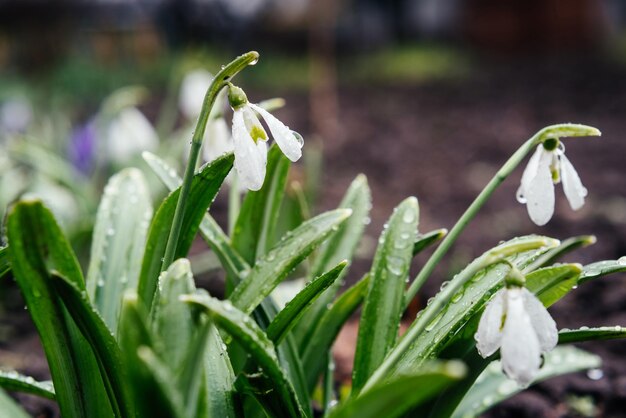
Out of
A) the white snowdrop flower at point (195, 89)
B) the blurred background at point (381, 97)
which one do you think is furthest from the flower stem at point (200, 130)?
the white snowdrop flower at point (195, 89)

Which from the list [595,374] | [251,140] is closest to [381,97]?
[595,374]

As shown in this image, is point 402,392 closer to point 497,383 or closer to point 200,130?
point 200,130

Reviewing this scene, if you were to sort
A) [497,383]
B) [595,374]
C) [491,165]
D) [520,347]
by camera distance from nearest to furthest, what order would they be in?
[520,347] → [497,383] → [595,374] → [491,165]

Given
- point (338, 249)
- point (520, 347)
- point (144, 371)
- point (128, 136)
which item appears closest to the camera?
point (144, 371)

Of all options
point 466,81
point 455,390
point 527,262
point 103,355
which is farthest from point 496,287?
point 466,81

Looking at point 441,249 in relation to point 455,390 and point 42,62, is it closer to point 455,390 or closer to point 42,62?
point 455,390

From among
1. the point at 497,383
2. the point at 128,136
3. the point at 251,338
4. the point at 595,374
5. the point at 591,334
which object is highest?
the point at 128,136
